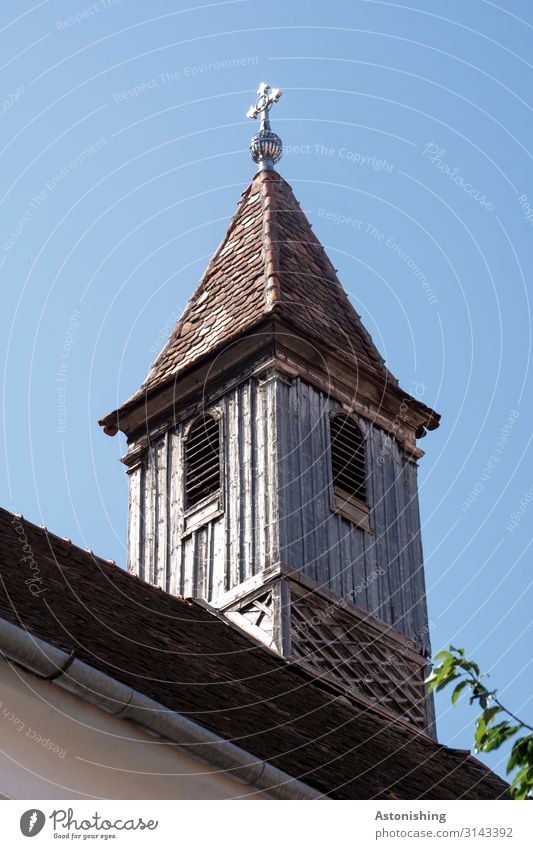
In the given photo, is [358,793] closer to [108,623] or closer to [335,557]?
[108,623]

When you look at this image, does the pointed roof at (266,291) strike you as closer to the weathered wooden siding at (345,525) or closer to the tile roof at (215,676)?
the weathered wooden siding at (345,525)

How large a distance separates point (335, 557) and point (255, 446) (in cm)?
140

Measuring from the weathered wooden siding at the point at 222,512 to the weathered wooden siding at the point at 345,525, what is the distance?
0.19 m

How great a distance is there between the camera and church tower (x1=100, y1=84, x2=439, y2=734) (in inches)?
739

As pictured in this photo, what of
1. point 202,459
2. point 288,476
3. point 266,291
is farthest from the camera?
point 266,291

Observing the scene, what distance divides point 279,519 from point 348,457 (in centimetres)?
160

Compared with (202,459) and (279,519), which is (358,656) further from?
(202,459)

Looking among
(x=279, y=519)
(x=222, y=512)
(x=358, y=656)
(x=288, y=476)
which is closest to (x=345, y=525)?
(x=288, y=476)

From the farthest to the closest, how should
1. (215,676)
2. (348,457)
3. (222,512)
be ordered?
(348,457), (222,512), (215,676)

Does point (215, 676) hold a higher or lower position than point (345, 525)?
lower

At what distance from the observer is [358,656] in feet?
62.1

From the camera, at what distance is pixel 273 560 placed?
18625mm
